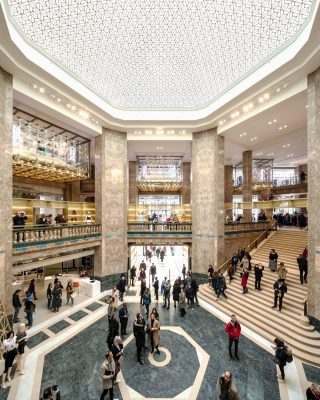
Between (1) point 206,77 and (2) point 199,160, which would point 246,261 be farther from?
(1) point 206,77

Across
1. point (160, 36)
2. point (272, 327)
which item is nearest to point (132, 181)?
point (160, 36)

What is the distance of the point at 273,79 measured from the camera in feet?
28.4

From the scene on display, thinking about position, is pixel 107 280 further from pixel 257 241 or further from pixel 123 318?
pixel 257 241

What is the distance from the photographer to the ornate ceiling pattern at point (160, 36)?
22.6ft

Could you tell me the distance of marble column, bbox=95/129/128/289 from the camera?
12.6 m

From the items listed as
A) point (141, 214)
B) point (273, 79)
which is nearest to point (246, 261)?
point (141, 214)

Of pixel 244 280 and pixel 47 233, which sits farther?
pixel 244 280

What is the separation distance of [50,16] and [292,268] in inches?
584

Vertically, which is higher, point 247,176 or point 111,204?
point 247,176

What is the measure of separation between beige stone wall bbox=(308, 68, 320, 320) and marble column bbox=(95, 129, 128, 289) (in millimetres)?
9848

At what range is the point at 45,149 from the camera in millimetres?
10914

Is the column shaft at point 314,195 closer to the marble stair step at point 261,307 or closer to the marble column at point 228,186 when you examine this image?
the marble stair step at point 261,307

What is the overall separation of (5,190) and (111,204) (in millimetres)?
6118

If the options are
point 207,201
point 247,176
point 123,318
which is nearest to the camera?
point 123,318
